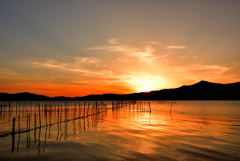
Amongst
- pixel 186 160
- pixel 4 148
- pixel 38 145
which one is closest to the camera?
pixel 186 160

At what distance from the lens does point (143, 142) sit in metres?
15.1

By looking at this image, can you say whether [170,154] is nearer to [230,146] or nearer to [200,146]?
[200,146]

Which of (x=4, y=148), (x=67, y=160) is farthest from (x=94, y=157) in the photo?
(x=4, y=148)

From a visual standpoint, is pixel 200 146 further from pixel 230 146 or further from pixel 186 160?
pixel 186 160

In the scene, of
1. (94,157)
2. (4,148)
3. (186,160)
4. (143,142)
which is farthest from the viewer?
(143,142)

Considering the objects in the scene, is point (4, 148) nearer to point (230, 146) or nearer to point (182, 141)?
point (182, 141)

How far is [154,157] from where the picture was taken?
11469 mm

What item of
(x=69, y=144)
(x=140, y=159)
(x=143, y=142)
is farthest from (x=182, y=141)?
(x=69, y=144)

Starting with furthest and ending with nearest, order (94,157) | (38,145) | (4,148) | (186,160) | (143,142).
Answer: (143,142)
(38,145)
(4,148)
(94,157)
(186,160)

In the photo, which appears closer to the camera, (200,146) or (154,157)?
(154,157)

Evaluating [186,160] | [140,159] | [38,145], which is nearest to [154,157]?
[140,159]

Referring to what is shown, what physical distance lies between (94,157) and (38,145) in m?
5.07

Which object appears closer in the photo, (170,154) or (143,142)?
(170,154)

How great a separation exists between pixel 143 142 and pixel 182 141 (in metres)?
3.08
